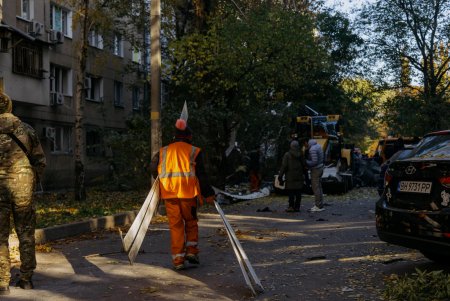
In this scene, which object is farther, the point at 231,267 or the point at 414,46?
the point at 414,46

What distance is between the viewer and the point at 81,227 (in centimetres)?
1045

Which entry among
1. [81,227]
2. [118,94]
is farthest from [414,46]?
[81,227]

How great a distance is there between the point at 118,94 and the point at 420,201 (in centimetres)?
2995

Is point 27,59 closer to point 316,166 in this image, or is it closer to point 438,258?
point 316,166

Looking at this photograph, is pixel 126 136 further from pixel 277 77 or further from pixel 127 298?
pixel 127 298

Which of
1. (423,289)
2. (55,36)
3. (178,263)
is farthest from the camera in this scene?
(55,36)

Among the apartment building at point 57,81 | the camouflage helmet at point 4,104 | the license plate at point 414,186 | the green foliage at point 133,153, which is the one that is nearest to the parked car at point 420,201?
the license plate at point 414,186

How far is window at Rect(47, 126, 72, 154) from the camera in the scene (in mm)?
27672

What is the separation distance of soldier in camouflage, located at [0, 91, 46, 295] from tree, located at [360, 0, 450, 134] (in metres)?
32.7

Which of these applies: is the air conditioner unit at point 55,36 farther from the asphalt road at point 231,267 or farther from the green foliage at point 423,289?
the green foliage at point 423,289

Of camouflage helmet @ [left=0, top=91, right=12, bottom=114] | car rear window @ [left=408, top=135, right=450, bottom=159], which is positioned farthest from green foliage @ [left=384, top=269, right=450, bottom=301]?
camouflage helmet @ [left=0, top=91, right=12, bottom=114]

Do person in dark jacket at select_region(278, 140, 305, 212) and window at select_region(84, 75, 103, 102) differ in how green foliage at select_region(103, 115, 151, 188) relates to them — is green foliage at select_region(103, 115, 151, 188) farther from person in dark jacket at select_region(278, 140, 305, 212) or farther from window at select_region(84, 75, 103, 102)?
window at select_region(84, 75, 103, 102)

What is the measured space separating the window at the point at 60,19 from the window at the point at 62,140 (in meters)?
4.55

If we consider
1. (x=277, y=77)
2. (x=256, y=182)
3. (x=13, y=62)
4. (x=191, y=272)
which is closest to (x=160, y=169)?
(x=191, y=272)
